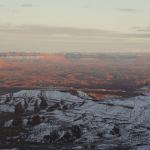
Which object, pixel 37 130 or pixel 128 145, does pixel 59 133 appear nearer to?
pixel 37 130

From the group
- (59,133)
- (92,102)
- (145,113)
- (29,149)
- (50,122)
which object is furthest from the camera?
(92,102)

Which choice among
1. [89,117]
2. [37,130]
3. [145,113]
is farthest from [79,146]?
[145,113]

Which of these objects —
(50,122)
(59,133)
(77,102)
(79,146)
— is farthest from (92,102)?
(79,146)

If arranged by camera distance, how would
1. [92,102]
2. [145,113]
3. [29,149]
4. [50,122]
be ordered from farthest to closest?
[92,102] < [145,113] < [50,122] < [29,149]

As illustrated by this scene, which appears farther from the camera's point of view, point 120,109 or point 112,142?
point 120,109

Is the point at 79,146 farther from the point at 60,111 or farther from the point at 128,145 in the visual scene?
the point at 60,111

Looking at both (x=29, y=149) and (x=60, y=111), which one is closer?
(x=29, y=149)
